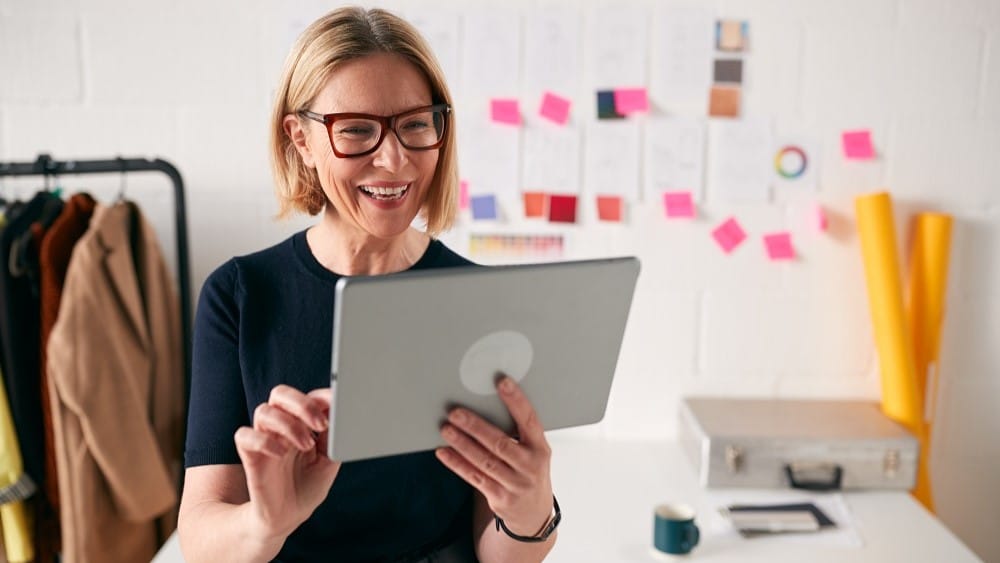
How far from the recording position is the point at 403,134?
968mm

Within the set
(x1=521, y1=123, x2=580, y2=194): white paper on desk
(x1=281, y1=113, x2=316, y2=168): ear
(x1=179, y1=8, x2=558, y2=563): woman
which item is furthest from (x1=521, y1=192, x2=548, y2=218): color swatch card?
(x1=281, y1=113, x2=316, y2=168): ear

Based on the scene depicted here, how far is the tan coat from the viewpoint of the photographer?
1680mm

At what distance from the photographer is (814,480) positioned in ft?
5.86

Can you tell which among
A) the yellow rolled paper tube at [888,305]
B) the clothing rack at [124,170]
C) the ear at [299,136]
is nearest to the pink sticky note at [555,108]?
the yellow rolled paper tube at [888,305]

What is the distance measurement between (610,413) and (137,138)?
131cm

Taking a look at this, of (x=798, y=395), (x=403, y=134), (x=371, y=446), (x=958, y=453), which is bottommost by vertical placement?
(x=958, y=453)

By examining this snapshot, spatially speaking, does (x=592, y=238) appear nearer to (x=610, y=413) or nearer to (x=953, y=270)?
(x=610, y=413)

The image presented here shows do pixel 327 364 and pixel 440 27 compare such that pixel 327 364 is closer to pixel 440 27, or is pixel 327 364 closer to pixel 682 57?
pixel 440 27

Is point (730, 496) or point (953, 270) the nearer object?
point (730, 496)

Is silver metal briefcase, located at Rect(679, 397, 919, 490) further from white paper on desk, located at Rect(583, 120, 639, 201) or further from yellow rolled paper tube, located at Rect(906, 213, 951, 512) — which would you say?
white paper on desk, located at Rect(583, 120, 639, 201)

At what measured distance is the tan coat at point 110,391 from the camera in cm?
168

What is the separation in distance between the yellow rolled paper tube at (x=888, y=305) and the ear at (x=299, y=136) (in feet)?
4.51

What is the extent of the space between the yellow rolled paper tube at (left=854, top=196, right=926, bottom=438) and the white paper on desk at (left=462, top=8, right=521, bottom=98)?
2.79 ft

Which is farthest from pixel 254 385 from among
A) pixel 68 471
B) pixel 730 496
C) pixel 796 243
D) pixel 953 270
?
pixel 953 270
